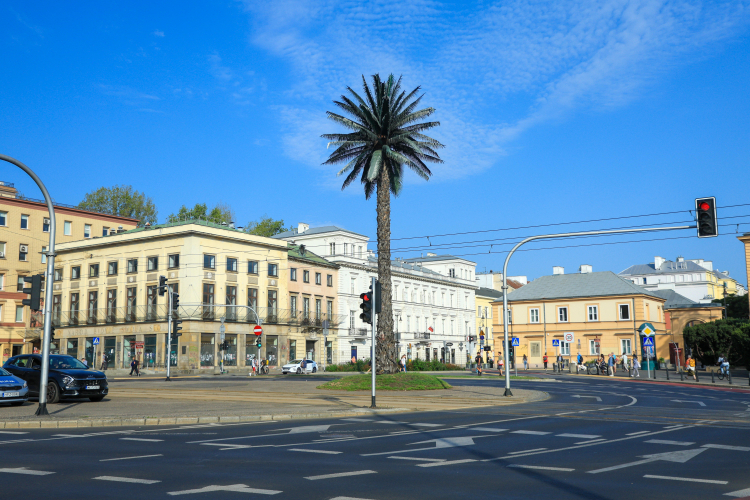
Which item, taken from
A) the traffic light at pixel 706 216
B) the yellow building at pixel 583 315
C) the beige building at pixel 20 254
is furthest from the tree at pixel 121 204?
the traffic light at pixel 706 216

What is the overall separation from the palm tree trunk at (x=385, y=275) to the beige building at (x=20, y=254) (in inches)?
1808

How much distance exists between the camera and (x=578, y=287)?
81.1 m

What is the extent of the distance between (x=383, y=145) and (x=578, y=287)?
54.4 metres

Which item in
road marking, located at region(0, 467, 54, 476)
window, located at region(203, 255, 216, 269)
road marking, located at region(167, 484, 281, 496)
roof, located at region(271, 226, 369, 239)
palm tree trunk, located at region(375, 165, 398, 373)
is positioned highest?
roof, located at region(271, 226, 369, 239)

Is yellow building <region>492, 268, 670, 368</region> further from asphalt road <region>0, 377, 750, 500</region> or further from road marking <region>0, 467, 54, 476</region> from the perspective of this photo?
road marking <region>0, 467, 54, 476</region>

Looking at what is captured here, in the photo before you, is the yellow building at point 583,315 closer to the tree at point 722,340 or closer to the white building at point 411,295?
the white building at point 411,295

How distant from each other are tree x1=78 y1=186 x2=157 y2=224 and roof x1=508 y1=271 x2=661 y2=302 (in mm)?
45035

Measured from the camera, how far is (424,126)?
33656mm

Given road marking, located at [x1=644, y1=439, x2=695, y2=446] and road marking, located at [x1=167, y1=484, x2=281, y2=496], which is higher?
road marking, located at [x1=167, y1=484, x2=281, y2=496]

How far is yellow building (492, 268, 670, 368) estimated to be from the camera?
76062 mm

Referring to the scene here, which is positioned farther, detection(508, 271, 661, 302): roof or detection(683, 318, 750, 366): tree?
detection(508, 271, 661, 302): roof

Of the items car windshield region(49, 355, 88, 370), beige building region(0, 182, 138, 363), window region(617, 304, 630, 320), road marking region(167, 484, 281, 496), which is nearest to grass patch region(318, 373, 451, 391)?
car windshield region(49, 355, 88, 370)

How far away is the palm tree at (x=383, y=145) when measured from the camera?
32.2m

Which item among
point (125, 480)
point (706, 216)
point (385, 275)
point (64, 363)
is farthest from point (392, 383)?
point (125, 480)
